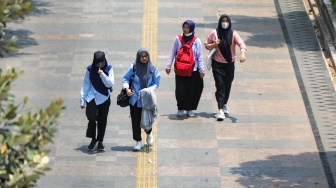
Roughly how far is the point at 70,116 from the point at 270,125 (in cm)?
298

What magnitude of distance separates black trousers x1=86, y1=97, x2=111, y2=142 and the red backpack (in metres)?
1.50

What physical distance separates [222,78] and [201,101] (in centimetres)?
99

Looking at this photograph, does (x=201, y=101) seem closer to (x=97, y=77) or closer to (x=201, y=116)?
(x=201, y=116)

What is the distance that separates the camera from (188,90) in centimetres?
1499

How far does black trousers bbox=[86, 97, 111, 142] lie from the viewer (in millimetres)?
13484

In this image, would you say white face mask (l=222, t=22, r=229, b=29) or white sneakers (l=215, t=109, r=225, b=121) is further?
white sneakers (l=215, t=109, r=225, b=121)

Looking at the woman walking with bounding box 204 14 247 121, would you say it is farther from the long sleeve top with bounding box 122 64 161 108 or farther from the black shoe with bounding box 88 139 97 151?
the black shoe with bounding box 88 139 97 151

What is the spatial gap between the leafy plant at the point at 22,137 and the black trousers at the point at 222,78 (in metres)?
8.06

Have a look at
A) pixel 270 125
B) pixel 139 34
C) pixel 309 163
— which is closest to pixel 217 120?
pixel 270 125


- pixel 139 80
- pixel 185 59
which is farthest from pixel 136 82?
pixel 185 59

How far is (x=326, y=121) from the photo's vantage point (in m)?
15.3

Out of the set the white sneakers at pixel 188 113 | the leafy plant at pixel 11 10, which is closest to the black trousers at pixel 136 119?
the white sneakers at pixel 188 113

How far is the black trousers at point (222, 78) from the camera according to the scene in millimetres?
14916

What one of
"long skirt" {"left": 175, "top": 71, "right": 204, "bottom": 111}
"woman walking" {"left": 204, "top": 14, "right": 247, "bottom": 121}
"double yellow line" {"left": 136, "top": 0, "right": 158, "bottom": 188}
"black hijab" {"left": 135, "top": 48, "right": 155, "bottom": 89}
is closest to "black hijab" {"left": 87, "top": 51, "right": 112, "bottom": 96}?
"black hijab" {"left": 135, "top": 48, "right": 155, "bottom": 89}
